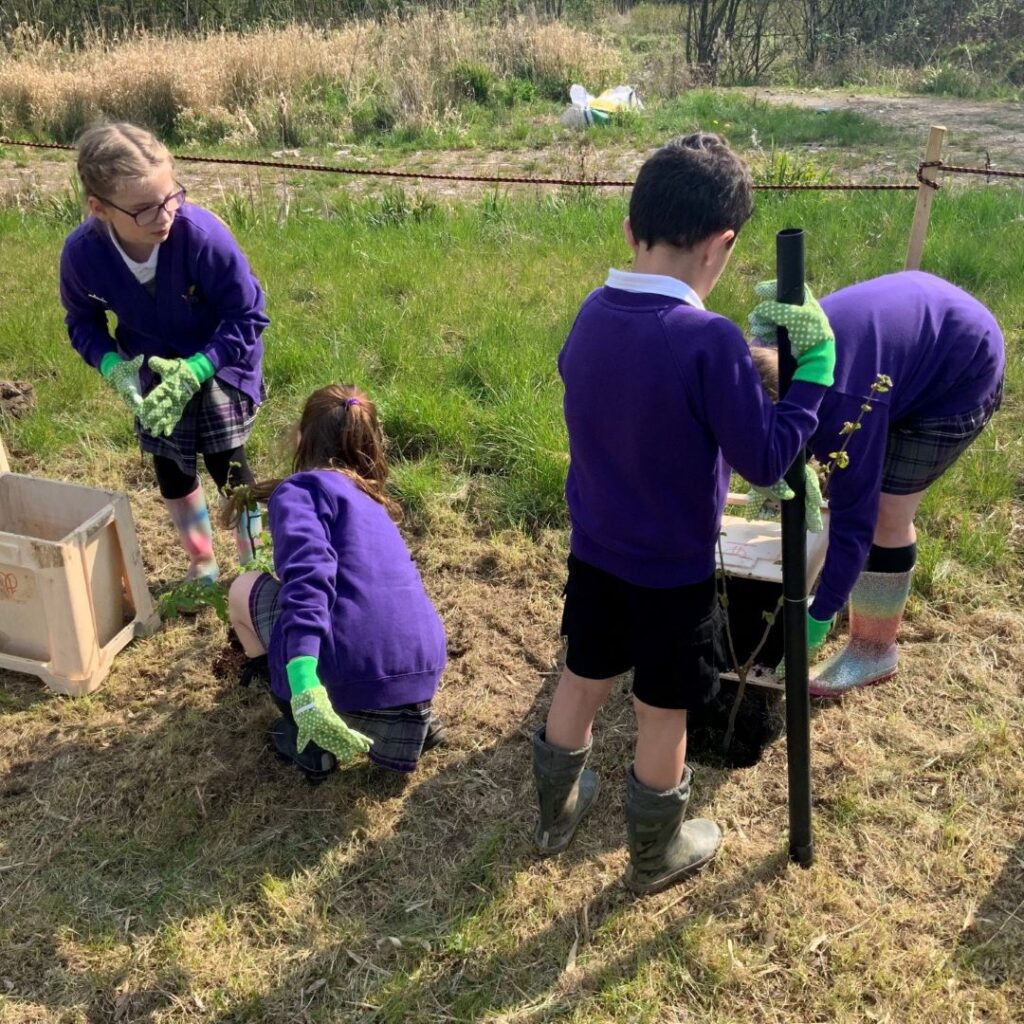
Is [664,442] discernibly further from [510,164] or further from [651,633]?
[510,164]

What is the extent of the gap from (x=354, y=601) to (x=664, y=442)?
0.97 meters

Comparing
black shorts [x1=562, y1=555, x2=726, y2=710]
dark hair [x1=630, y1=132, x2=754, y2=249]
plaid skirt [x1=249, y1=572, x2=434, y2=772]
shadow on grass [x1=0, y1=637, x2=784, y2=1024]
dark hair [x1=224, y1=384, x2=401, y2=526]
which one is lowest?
shadow on grass [x1=0, y1=637, x2=784, y2=1024]

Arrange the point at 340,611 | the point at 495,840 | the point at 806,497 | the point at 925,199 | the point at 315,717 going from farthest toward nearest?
the point at 925,199, the point at 495,840, the point at 340,611, the point at 315,717, the point at 806,497

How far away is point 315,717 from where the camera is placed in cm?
210

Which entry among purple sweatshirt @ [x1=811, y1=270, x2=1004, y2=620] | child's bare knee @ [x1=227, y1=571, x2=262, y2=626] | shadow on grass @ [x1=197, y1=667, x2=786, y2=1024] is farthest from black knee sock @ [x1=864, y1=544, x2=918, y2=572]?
child's bare knee @ [x1=227, y1=571, x2=262, y2=626]

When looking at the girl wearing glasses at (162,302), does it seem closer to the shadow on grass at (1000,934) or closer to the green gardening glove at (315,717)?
the green gardening glove at (315,717)

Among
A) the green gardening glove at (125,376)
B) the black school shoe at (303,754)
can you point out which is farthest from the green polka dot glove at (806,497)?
the green gardening glove at (125,376)

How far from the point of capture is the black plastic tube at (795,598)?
5.84 feet

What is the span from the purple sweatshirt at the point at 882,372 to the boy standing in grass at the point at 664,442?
487 mm

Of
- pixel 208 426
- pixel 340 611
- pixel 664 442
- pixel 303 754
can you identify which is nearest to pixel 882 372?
pixel 664 442

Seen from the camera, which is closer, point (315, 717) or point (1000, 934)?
point (315, 717)

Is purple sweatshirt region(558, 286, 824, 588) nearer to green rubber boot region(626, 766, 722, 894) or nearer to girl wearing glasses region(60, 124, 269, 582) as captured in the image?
green rubber boot region(626, 766, 722, 894)

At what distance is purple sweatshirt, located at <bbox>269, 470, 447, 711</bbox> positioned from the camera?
2.32 metres

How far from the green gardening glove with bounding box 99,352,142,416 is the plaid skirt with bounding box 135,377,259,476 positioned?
19 cm
